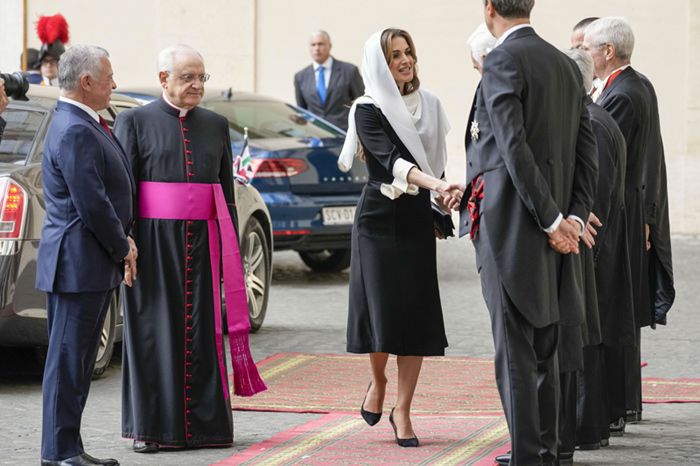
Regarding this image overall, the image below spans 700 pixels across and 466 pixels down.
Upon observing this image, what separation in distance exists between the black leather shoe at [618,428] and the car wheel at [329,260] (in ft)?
25.4

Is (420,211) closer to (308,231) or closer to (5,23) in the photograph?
(308,231)

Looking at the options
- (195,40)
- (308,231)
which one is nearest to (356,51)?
(195,40)

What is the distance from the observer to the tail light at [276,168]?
546 inches

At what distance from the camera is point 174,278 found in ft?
24.7

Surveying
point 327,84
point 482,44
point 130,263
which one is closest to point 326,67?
point 327,84

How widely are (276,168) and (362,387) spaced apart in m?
4.89

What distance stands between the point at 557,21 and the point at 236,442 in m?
13.2

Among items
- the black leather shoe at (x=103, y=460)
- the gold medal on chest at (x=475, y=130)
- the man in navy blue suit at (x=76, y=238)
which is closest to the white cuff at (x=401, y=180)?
the gold medal on chest at (x=475, y=130)

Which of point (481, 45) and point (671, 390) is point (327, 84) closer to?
point (671, 390)

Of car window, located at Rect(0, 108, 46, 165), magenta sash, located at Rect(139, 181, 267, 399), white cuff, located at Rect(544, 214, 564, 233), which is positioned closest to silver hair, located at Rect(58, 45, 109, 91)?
magenta sash, located at Rect(139, 181, 267, 399)

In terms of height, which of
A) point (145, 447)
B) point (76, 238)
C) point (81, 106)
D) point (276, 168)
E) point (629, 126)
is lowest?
point (145, 447)

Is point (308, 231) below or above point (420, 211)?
below

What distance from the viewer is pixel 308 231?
13977 millimetres

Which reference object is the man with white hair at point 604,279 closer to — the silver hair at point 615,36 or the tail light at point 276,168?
→ the silver hair at point 615,36
